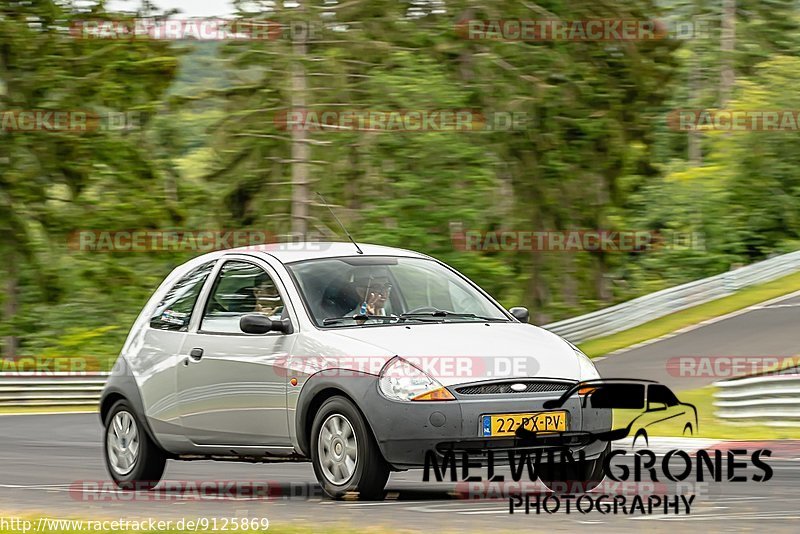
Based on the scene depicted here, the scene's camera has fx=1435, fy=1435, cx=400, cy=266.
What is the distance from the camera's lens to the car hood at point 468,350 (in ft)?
28.4

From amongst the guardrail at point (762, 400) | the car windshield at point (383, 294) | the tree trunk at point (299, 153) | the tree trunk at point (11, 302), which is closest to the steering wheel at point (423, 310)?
the car windshield at point (383, 294)

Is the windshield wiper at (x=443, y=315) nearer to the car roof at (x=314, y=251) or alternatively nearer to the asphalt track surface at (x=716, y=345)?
the car roof at (x=314, y=251)

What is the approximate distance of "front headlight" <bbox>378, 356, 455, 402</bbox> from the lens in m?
8.54

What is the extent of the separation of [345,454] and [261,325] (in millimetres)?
1148

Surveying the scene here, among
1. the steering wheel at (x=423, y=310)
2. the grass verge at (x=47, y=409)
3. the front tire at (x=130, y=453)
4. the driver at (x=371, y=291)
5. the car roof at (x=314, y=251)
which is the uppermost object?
the car roof at (x=314, y=251)

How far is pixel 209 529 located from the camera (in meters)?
7.50

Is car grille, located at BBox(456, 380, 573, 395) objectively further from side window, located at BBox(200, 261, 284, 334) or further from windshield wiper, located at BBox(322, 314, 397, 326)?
side window, located at BBox(200, 261, 284, 334)

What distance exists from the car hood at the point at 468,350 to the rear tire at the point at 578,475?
2.25 feet

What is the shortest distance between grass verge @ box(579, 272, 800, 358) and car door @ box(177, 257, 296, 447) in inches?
759

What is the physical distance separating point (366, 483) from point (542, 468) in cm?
142

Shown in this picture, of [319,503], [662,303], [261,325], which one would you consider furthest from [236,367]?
[662,303]

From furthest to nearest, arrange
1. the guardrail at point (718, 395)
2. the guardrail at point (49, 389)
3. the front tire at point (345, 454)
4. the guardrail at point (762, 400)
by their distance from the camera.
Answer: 1. the guardrail at point (49, 389)
2. the guardrail at point (718, 395)
3. the guardrail at point (762, 400)
4. the front tire at point (345, 454)

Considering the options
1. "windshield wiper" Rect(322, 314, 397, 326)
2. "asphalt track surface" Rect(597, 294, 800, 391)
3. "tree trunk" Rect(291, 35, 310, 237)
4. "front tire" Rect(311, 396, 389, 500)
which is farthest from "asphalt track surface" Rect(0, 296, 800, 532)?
"tree trunk" Rect(291, 35, 310, 237)

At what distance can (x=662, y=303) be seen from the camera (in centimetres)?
3328
